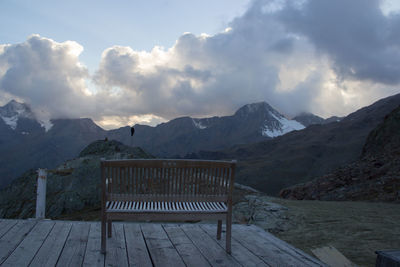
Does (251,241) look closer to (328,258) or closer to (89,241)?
(328,258)

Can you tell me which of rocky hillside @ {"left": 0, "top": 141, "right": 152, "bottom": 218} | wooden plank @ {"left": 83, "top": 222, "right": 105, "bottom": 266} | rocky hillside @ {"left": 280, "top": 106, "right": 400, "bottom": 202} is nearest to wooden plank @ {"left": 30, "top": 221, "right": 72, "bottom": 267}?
wooden plank @ {"left": 83, "top": 222, "right": 105, "bottom": 266}

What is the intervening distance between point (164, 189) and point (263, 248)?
148 cm

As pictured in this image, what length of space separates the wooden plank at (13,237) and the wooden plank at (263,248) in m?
2.73

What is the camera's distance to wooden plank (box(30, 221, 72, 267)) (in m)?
3.49

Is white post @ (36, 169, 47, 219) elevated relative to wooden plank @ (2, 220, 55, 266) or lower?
elevated

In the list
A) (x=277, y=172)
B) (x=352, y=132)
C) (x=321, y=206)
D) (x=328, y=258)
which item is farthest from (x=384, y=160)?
(x=352, y=132)

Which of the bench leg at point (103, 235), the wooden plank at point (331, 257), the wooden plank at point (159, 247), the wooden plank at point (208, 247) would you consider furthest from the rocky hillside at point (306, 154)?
the bench leg at point (103, 235)

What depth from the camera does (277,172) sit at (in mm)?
129000

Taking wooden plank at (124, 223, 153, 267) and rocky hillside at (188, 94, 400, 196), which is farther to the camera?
rocky hillside at (188, 94, 400, 196)

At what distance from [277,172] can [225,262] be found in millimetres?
129330

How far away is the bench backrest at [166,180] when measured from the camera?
3.69 metres

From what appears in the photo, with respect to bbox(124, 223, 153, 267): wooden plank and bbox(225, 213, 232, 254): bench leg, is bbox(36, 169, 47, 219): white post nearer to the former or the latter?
bbox(124, 223, 153, 267): wooden plank

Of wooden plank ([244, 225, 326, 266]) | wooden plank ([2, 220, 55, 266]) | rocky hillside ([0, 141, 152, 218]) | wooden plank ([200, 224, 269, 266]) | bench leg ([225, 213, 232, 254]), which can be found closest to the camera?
wooden plank ([2, 220, 55, 266])

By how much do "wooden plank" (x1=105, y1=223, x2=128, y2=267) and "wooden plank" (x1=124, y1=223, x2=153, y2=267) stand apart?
0.05 metres
